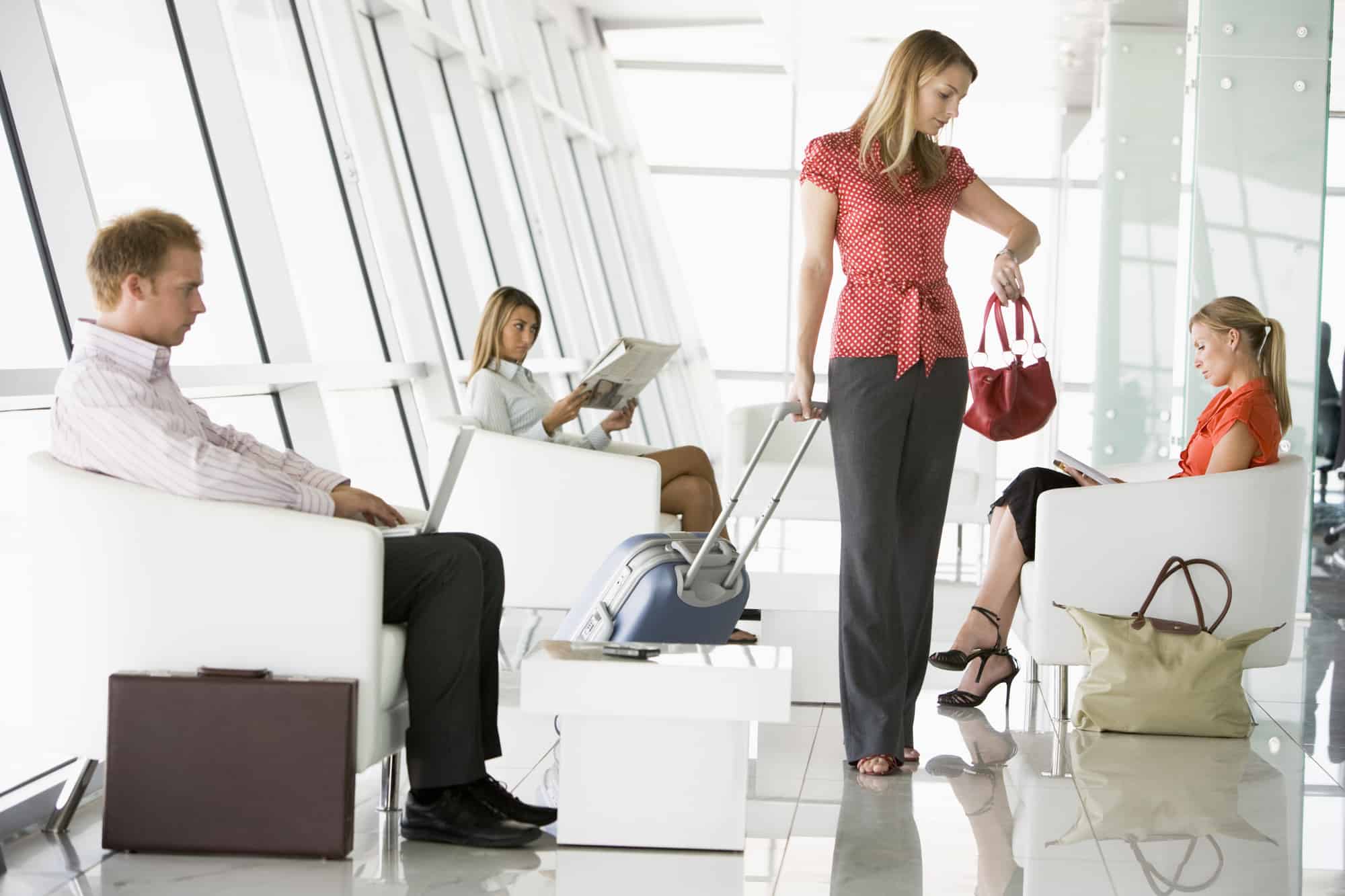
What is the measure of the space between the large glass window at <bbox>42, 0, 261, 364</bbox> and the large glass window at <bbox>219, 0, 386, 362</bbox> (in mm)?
587

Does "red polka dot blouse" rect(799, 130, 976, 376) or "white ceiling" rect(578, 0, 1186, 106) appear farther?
"white ceiling" rect(578, 0, 1186, 106)

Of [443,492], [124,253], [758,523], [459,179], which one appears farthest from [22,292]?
[459,179]

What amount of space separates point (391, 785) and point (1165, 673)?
1847 millimetres

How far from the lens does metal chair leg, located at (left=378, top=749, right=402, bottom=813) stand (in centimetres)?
265

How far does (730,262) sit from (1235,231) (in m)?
7.06

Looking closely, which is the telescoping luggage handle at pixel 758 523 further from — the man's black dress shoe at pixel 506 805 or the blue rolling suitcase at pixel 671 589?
the man's black dress shoe at pixel 506 805

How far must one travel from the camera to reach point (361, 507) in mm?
2625

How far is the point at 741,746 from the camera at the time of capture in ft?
7.97

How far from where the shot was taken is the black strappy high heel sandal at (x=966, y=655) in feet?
12.2

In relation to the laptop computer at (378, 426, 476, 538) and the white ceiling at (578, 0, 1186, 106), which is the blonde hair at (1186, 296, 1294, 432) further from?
the white ceiling at (578, 0, 1186, 106)

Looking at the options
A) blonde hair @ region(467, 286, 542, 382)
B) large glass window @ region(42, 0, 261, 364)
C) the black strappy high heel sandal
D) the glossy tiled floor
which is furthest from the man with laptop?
blonde hair @ region(467, 286, 542, 382)

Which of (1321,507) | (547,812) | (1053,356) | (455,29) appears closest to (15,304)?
(547,812)

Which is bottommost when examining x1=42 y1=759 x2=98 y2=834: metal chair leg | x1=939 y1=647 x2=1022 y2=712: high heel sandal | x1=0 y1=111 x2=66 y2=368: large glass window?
x1=939 y1=647 x2=1022 y2=712: high heel sandal

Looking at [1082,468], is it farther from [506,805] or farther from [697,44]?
[697,44]
